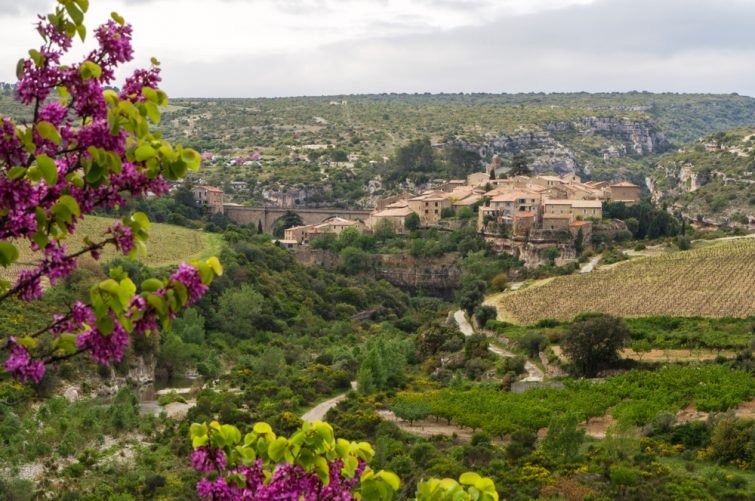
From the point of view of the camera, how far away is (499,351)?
42938 mm

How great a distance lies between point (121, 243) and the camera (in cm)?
499

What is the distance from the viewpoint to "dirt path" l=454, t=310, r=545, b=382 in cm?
3742

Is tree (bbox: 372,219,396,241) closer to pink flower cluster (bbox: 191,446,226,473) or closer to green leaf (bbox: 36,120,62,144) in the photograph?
pink flower cluster (bbox: 191,446,226,473)

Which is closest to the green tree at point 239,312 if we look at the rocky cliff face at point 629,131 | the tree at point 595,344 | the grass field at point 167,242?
the grass field at point 167,242

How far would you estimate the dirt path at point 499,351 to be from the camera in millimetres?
37422

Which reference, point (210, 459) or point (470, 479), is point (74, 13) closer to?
point (210, 459)

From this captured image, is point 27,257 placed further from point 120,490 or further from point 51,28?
point 51,28

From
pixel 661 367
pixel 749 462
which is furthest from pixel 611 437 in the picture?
pixel 661 367

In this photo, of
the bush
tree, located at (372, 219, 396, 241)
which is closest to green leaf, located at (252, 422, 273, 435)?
the bush

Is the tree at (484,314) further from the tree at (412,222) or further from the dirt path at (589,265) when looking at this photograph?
the tree at (412,222)

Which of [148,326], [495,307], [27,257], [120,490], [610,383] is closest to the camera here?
[148,326]

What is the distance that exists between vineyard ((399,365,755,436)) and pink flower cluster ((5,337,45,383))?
2471 centimetres

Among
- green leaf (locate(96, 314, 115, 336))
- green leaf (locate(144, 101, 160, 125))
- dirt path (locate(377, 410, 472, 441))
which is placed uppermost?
green leaf (locate(144, 101, 160, 125))

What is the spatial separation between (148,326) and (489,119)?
133 metres
